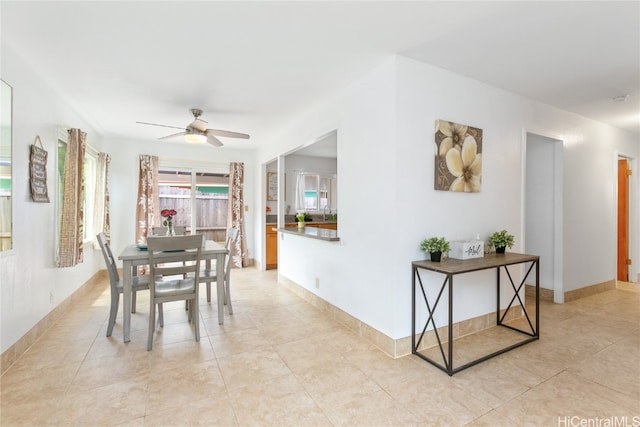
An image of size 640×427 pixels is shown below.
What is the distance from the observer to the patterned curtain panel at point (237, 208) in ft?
19.5

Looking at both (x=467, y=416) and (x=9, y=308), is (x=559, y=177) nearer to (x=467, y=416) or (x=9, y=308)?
(x=467, y=416)

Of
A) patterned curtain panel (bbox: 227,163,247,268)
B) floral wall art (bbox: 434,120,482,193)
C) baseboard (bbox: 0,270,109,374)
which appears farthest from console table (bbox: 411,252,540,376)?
A: patterned curtain panel (bbox: 227,163,247,268)

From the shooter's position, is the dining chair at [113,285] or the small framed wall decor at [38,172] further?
the dining chair at [113,285]

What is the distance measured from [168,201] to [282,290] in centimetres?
297

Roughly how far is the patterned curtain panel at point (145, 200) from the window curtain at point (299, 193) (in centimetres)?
275

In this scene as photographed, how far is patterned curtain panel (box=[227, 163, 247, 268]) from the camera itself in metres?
5.93

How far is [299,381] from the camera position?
6.91 ft

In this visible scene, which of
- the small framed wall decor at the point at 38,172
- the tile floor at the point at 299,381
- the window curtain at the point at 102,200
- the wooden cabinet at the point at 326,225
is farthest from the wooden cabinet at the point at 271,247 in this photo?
the small framed wall decor at the point at 38,172

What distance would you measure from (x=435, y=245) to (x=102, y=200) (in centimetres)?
482

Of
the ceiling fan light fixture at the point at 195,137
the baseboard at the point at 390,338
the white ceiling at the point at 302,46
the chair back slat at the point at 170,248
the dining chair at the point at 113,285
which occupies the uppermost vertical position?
the white ceiling at the point at 302,46

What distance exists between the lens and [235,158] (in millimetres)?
6062

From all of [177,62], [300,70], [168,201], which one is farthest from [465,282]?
[168,201]

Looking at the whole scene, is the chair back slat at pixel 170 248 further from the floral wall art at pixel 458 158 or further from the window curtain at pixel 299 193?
the window curtain at pixel 299 193

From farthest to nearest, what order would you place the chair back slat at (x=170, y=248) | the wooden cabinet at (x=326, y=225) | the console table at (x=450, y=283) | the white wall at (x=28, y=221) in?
the wooden cabinet at (x=326, y=225)
the chair back slat at (x=170, y=248)
the white wall at (x=28, y=221)
the console table at (x=450, y=283)
